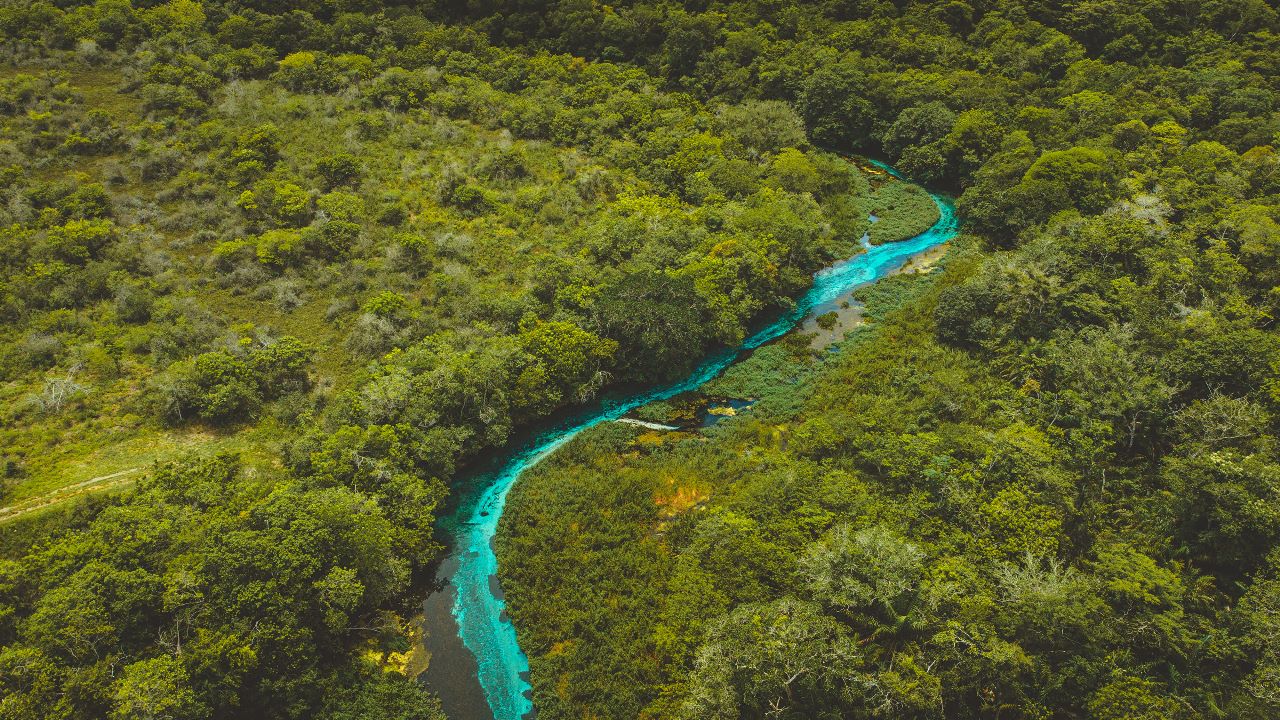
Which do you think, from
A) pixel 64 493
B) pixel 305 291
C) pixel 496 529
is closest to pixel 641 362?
pixel 496 529

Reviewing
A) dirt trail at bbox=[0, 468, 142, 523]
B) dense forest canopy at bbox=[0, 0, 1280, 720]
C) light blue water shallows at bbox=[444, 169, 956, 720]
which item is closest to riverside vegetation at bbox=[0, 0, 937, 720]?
dense forest canopy at bbox=[0, 0, 1280, 720]

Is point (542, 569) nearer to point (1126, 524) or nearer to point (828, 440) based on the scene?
point (828, 440)

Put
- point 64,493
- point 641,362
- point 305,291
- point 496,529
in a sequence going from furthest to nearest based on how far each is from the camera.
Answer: point 305,291, point 641,362, point 496,529, point 64,493

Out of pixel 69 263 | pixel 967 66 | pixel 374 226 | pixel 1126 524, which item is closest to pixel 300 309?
pixel 374 226

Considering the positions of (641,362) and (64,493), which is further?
(641,362)

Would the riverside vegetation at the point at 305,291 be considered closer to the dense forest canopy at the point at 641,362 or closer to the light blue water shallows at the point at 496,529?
the dense forest canopy at the point at 641,362

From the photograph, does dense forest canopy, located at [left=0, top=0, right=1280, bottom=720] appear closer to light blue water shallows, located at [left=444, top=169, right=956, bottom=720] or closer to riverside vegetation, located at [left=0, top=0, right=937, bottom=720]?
riverside vegetation, located at [left=0, top=0, right=937, bottom=720]

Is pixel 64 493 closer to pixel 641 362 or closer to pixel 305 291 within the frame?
pixel 305 291
